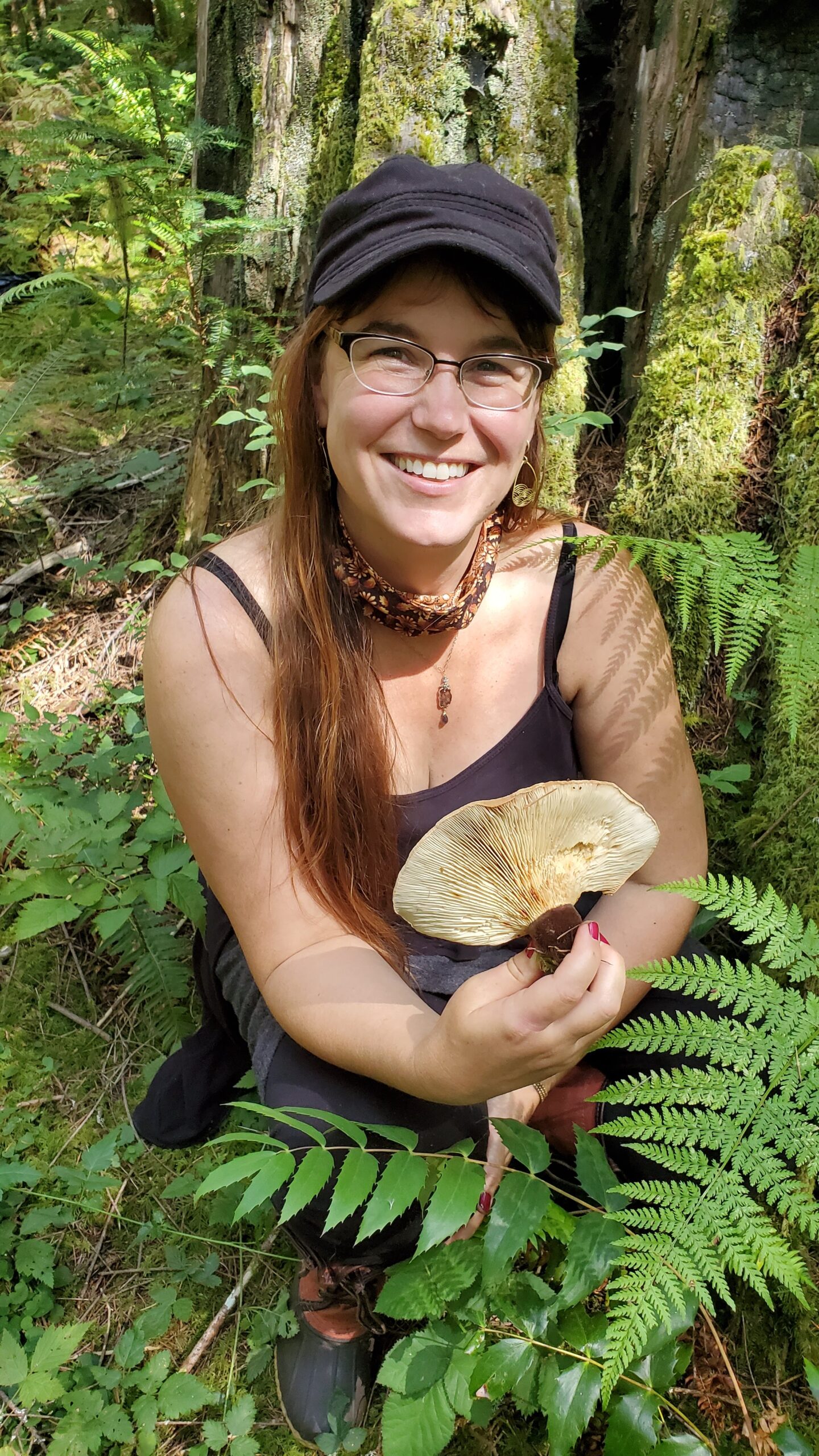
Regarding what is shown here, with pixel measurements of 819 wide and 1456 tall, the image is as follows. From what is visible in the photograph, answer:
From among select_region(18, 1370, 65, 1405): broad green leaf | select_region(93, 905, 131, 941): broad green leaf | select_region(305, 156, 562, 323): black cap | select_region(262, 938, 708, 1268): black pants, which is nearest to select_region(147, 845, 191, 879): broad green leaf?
select_region(93, 905, 131, 941): broad green leaf

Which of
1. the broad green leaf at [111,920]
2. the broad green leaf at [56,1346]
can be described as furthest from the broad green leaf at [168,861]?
the broad green leaf at [56,1346]

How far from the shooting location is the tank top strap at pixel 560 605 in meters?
2.42

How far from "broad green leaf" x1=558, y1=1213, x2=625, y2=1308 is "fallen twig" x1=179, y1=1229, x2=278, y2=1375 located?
116 centimetres

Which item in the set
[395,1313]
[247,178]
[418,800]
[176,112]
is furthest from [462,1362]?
[176,112]

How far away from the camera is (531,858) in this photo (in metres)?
1.57

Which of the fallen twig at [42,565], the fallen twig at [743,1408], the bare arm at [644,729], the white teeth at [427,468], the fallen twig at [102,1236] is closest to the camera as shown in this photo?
the fallen twig at [743,1408]

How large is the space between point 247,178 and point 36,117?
6.60 meters

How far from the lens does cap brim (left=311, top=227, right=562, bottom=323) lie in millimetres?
1789

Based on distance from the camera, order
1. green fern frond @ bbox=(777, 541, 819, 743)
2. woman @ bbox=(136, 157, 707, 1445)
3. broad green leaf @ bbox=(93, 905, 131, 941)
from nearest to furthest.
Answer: green fern frond @ bbox=(777, 541, 819, 743) → woman @ bbox=(136, 157, 707, 1445) → broad green leaf @ bbox=(93, 905, 131, 941)

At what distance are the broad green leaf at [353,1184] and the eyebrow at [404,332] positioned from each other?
1.66 m

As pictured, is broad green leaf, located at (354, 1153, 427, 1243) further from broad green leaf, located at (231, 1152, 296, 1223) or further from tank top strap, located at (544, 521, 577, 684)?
tank top strap, located at (544, 521, 577, 684)

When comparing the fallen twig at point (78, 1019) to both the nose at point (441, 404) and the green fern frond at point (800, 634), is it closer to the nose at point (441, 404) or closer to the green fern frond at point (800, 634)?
the nose at point (441, 404)

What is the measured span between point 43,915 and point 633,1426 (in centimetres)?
216

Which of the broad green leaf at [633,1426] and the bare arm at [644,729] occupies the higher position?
the bare arm at [644,729]
